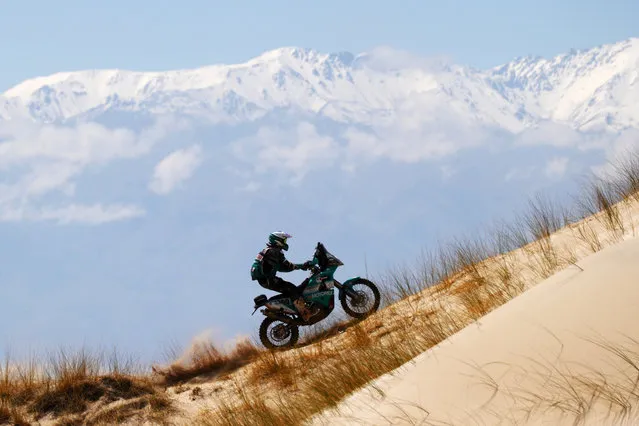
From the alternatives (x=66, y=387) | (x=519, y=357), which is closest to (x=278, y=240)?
(x=66, y=387)

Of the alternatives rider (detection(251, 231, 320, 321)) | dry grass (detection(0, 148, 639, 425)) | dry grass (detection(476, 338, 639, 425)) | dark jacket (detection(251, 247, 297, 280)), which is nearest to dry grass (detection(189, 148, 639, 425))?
dry grass (detection(0, 148, 639, 425))

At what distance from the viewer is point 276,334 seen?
12.1 meters

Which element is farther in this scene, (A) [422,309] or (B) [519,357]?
(A) [422,309]

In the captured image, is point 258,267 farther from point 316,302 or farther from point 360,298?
point 360,298

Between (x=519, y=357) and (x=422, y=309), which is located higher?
(x=422, y=309)

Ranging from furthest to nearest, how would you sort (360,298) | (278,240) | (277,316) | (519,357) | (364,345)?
(360,298), (277,316), (278,240), (364,345), (519,357)

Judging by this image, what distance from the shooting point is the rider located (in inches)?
457

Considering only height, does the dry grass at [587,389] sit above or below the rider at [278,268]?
below

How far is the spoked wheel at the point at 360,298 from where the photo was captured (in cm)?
1209

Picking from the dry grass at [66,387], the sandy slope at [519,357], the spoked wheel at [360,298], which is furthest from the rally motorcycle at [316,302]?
the sandy slope at [519,357]

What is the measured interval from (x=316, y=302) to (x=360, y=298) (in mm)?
631

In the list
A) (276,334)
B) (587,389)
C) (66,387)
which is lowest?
(587,389)

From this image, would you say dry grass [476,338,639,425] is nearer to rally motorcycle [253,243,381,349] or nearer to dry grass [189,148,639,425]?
dry grass [189,148,639,425]

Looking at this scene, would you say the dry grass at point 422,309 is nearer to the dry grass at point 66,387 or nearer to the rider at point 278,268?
the rider at point 278,268
